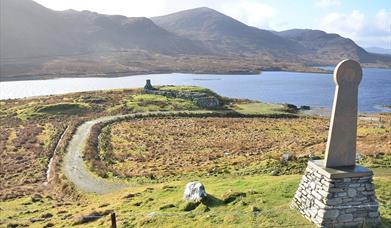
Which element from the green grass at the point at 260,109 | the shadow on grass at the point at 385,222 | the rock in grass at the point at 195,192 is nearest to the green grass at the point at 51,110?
the green grass at the point at 260,109

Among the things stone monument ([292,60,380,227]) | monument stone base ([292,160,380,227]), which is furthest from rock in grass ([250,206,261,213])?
monument stone base ([292,160,380,227])

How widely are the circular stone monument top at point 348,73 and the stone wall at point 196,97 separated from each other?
6757cm

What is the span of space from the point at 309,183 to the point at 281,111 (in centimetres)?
6962

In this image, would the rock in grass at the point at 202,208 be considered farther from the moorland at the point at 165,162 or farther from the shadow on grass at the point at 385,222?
the shadow on grass at the point at 385,222

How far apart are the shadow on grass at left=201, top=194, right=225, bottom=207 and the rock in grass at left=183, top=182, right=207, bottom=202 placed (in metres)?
0.22

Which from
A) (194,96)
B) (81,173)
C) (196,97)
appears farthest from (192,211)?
(194,96)

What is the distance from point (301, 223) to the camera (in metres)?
16.8

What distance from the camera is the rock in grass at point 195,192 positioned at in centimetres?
2159

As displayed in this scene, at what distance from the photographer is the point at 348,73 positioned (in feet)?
52.9

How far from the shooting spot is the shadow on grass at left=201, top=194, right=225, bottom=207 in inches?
827

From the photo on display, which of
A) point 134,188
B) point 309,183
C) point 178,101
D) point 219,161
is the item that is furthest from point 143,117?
point 309,183

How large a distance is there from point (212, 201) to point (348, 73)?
9486mm

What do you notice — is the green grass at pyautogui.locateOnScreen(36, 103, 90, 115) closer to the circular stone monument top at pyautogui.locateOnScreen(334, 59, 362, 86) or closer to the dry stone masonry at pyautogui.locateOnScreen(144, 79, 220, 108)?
the dry stone masonry at pyautogui.locateOnScreen(144, 79, 220, 108)

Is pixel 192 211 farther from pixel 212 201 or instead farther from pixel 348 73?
pixel 348 73
